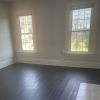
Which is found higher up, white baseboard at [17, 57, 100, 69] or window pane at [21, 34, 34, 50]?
window pane at [21, 34, 34, 50]

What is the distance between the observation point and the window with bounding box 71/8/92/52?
4184 mm

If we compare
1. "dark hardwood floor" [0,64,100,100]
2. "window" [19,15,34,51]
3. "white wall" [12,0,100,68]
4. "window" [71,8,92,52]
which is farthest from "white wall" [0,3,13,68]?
"window" [71,8,92,52]

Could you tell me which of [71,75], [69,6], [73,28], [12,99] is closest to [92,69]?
[71,75]

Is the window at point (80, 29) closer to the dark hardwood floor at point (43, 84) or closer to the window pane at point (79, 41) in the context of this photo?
the window pane at point (79, 41)

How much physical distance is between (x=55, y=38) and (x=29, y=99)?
9.09 ft

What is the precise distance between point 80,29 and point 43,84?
2.50m

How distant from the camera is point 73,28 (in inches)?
174

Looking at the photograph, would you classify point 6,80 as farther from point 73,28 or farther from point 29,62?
point 73,28

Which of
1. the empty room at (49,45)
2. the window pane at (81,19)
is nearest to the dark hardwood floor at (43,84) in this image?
the empty room at (49,45)

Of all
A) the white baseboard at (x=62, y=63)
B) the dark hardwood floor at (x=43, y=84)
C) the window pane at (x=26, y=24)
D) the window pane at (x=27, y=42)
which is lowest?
the dark hardwood floor at (x=43, y=84)

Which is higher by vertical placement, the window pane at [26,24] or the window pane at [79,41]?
the window pane at [26,24]

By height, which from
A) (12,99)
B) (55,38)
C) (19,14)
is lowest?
(12,99)

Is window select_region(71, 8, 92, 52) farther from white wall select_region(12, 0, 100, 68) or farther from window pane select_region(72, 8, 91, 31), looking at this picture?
white wall select_region(12, 0, 100, 68)

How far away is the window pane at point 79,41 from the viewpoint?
170 inches
